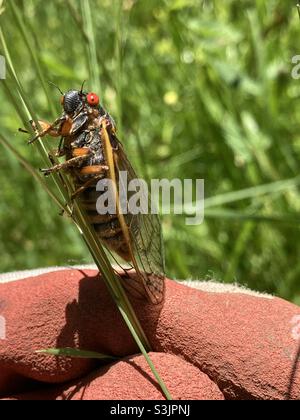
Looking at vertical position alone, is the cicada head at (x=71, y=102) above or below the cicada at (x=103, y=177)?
above

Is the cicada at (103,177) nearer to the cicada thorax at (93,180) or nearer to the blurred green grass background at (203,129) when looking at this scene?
the cicada thorax at (93,180)

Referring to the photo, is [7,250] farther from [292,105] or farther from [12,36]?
[292,105]

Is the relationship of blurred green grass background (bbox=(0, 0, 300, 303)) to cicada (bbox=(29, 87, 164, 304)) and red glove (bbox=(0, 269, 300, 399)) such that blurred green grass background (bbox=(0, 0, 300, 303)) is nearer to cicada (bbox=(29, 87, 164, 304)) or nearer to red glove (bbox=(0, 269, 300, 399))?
cicada (bbox=(29, 87, 164, 304))

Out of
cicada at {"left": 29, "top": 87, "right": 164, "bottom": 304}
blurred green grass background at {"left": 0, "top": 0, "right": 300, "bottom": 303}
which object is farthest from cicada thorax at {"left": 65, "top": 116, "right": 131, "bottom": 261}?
blurred green grass background at {"left": 0, "top": 0, "right": 300, "bottom": 303}

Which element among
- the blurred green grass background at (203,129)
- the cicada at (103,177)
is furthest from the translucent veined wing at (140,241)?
the blurred green grass background at (203,129)

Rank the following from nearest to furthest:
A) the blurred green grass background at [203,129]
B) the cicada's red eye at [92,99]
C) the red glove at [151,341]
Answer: the red glove at [151,341] < the cicada's red eye at [92,99] < the blurred green grass background at [203,129]

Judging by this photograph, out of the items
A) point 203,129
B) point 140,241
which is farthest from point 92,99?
point 203,129

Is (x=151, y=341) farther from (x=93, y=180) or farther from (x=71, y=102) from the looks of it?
(x=71, y=102)
